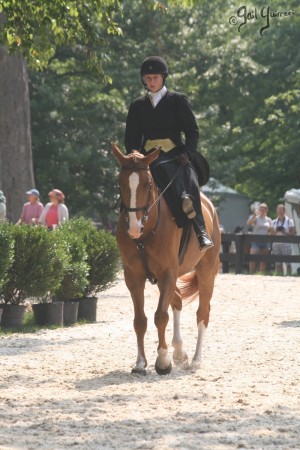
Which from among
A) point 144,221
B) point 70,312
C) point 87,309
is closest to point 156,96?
point 144,221

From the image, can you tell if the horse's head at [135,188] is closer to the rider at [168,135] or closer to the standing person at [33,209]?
the rider at [168,135]

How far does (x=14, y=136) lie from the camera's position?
2769cm

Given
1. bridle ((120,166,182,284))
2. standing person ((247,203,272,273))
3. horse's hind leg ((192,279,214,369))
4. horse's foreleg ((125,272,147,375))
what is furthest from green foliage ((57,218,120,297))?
standing person ((247,203,272,273))

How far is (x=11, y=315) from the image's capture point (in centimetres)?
1559

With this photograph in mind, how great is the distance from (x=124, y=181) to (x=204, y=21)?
115 feet

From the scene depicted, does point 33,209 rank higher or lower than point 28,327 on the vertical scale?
higher

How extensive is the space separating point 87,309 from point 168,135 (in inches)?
210

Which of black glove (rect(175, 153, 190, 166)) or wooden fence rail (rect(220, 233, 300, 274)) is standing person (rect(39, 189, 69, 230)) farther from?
black glove (rect(175, 153, 190, 166))

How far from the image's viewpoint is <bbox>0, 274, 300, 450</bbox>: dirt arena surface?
835 cm

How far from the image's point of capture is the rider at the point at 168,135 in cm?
1209

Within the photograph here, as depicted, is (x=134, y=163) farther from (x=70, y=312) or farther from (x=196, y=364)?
(x=70, y=312)

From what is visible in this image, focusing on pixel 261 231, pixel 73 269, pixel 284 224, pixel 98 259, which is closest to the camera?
pixel 73 269

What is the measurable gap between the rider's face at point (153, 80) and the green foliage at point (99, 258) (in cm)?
541

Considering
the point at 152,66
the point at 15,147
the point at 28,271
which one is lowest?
the point at 28,271
